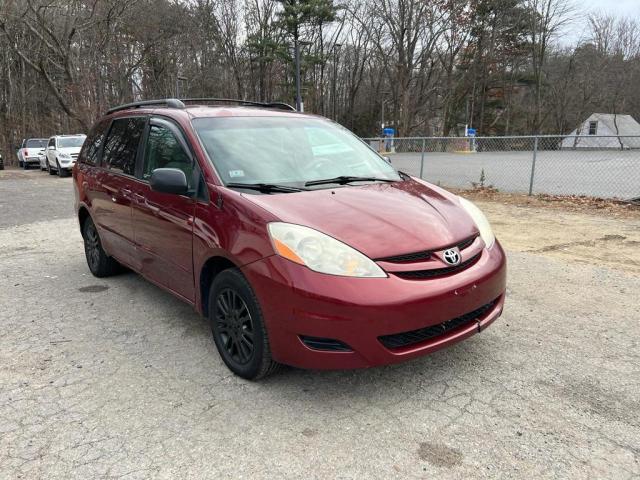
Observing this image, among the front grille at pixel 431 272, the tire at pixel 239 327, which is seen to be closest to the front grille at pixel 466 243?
the front grille at pixel 431 272

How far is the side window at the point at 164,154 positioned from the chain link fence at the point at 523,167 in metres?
9.35

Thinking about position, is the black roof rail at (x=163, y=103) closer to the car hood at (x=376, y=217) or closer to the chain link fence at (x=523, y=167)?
the car hood at (x=376, y=217)

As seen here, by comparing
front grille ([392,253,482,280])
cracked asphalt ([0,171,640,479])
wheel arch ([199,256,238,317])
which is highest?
front grille ([392,253,482,280])

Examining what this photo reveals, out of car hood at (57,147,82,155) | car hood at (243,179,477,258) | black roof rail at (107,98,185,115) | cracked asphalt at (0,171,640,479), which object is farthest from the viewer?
car hood at (57,147,82,155)

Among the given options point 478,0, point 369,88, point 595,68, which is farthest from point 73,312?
point 595,68

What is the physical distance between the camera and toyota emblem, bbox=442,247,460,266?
2834 mm

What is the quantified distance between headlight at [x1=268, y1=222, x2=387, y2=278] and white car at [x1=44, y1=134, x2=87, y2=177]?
766 inches

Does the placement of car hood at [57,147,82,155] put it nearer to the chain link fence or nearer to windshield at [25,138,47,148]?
windshield at [25,138,47,148]

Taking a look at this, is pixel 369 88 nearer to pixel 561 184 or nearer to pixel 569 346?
pixel 561 184

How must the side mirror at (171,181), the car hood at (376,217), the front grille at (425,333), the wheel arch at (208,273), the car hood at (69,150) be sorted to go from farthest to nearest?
the car hood at (69,150) < the side mirror at (171,181) < the wheel arch at (208,273) < the car hood at (376,217) < the front grille at (425,333)

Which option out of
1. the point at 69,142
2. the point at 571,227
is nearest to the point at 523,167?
the point at 571,227

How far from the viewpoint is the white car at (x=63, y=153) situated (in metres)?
19.8

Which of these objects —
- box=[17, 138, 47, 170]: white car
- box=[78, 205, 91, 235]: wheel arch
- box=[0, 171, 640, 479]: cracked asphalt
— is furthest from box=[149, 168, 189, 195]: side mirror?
box=[17, 138, 47, 170]: white car

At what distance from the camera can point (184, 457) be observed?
243 centimetres
